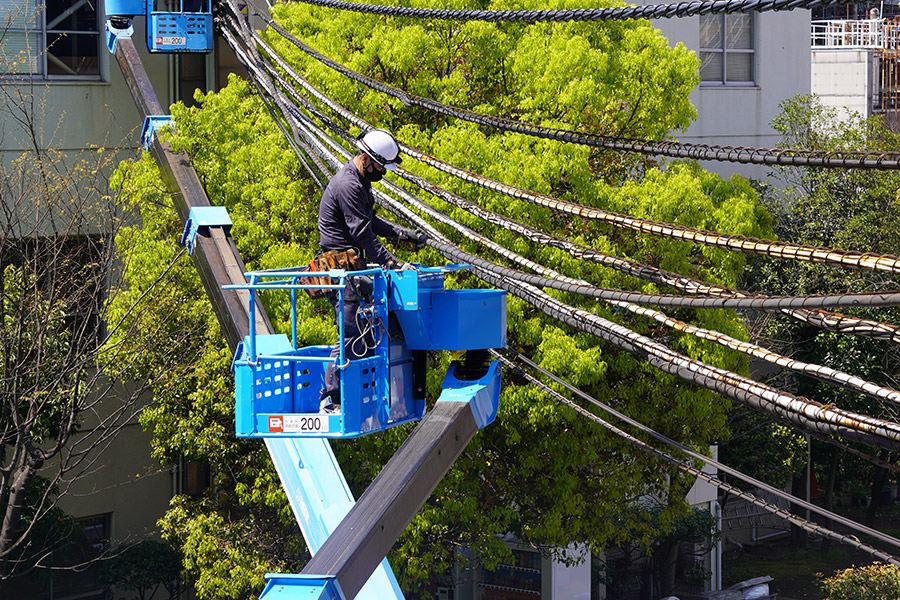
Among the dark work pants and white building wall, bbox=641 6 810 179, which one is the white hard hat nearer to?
the dark work pants

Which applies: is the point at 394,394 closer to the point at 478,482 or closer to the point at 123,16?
the point at 478,482

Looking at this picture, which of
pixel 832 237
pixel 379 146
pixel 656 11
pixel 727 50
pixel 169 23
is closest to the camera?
pixel 656 11

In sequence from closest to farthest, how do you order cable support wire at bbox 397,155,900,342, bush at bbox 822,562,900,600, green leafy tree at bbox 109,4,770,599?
cable support wire at bbox 397,155,900,342 < green leafy tree at bbox 109,4,770,599 < bush at bbox 822,562,900,600

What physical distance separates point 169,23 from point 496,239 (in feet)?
17.3

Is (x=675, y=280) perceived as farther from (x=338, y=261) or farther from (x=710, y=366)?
(x=338, y=261)

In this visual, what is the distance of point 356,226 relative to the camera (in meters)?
8.02

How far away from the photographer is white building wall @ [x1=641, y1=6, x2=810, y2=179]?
25.2 meters

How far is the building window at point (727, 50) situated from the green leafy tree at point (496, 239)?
34.0ft

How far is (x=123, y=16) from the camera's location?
Result: 14594mm

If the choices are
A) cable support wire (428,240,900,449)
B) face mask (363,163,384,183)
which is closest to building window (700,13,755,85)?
cable support wire (428,240,900,449)

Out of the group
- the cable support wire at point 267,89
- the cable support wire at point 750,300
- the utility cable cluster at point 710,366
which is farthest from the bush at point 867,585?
the cable support wire at point 750,300

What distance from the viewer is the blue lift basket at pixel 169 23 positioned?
14.5 m

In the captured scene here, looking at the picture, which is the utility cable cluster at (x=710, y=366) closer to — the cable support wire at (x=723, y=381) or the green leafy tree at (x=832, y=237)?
the cable support wire at (x=723, y=381)

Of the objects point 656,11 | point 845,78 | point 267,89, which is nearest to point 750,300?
point 656,11
